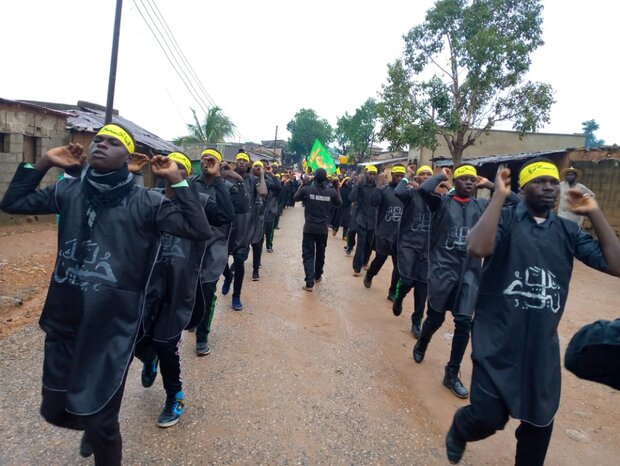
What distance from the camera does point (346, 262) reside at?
32.9 feet

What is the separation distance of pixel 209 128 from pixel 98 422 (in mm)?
33259

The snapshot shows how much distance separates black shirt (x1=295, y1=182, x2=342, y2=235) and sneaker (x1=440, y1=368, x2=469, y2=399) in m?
3.54

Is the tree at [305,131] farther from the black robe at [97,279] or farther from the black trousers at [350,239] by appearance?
the black robe at [97,279]

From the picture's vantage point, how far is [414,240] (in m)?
5.30

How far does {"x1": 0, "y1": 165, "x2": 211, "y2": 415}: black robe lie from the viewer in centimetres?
208

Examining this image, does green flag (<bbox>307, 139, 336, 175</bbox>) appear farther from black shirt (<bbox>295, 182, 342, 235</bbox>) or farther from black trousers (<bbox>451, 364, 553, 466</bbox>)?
black trousers (<bbox>451, 364, 553, 466</bbox>)

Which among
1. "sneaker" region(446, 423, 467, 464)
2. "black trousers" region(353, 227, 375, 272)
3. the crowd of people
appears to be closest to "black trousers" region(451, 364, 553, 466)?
the crowd of people

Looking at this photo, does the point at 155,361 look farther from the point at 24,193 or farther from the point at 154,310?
the point at 24,193

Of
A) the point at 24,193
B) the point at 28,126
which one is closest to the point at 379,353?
the point at 24,193

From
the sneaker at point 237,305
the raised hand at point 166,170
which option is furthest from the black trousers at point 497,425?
the sneaker at point 237,305

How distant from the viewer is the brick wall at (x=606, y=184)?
1141 centimetres

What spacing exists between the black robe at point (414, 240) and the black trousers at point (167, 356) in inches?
120

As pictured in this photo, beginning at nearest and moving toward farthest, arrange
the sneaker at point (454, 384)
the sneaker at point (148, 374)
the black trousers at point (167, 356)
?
1. the black trousers at point (167, 356)
2. the sneaker at point (148, 374)
3. the sneaker at point (454, 384)

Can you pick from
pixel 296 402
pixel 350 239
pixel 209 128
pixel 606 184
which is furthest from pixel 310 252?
pixel 209 128
